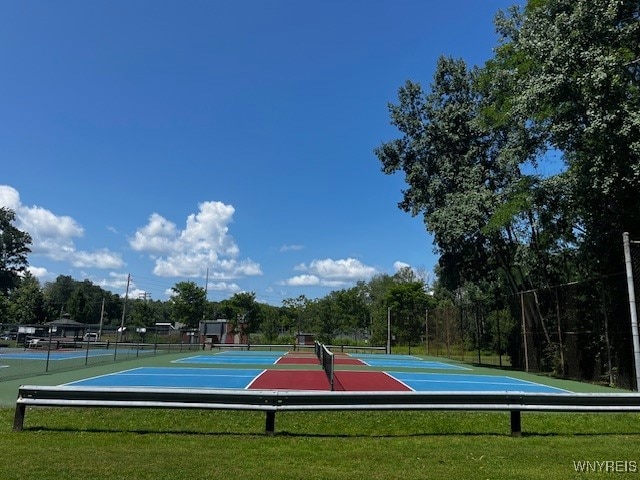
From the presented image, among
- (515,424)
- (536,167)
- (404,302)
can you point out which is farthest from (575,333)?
(404,302)

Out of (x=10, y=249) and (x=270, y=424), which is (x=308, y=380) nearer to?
(x=270, y=424)

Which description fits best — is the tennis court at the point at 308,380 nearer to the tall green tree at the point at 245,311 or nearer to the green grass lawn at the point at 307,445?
the green grass lawn at the point at 307,445

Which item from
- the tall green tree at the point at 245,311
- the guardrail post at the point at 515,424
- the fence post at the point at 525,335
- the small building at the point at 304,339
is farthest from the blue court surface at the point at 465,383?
the tall green tree at the point at 245,311

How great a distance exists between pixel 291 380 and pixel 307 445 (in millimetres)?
11076

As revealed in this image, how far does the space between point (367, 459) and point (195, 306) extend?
224 ft

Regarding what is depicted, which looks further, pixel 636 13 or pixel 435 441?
pixel 636 13

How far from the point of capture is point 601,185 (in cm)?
1598

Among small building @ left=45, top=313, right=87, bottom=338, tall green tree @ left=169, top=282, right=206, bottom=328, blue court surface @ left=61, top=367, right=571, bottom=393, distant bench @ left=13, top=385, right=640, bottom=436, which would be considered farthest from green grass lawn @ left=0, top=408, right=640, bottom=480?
tall green tree @ left=169, top=282, right=206, bottom=328

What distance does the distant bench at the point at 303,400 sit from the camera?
7961 millimetres

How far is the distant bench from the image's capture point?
7961mm

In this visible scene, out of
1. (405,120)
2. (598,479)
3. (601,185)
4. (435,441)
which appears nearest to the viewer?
(598,479)

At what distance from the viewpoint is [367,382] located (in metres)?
18.5

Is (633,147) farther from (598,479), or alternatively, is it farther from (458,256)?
(458,256)

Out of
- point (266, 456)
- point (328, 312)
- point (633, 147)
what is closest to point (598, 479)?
point (266, 456)
